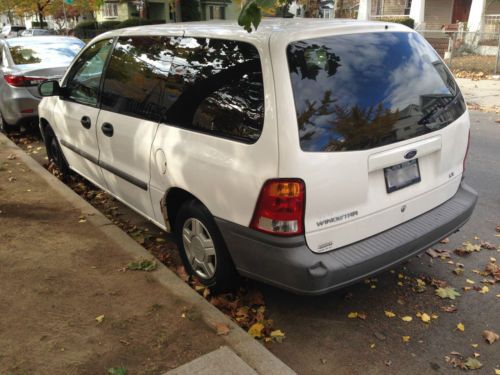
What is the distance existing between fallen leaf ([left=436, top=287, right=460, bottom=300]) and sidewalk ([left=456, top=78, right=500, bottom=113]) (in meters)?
8.45

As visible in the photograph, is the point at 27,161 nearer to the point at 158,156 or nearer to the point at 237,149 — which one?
the point at 158,156

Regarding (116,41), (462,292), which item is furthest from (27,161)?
(462,292)

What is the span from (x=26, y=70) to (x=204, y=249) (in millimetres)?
6135

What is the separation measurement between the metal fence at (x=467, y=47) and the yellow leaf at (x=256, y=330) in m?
17.3

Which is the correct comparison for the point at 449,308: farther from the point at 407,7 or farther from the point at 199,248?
the point at 407,7

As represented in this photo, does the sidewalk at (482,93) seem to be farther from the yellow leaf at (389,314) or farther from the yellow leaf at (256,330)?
the yellow leaf at (256,330)

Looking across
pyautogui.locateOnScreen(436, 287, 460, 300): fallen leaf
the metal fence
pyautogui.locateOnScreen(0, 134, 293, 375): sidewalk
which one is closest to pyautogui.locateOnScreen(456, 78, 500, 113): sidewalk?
the metal fence

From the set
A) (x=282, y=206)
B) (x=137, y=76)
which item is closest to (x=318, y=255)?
(x=282, y=206)

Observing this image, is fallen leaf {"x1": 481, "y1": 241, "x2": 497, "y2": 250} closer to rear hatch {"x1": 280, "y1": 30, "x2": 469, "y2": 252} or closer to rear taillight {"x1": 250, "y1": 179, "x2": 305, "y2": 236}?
rear hatch {"x1": 280, "y1": 30, "x2": 469, "y2": 252}

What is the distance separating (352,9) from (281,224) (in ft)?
106

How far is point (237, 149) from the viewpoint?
9.63ft

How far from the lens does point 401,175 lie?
313 centimetres

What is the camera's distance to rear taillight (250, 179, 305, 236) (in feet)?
8.92

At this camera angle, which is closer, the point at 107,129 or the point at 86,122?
the point at 107,129
